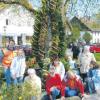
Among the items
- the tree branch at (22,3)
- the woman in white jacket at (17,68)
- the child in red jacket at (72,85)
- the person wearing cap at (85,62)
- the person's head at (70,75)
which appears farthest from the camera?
the tree branch at (22,3)

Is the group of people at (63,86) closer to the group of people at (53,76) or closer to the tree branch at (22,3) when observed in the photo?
the group of people at (53,76)

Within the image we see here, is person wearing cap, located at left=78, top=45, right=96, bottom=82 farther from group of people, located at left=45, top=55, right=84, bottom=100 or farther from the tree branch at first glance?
the tree branch

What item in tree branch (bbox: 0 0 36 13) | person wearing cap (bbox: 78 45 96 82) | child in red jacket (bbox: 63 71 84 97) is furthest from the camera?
tree branch (bbox: 0 0 36 13)

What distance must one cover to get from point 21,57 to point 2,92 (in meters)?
5.51

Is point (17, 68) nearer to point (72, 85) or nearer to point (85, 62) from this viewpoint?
point (85, 62)

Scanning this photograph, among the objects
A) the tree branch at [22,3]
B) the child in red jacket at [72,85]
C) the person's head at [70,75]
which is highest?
the tree branch at [22,3]

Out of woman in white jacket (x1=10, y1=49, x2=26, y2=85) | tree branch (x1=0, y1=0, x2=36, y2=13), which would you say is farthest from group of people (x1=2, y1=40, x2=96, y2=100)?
tree branch (x1=0, y1=0, x2=36, y2=13)

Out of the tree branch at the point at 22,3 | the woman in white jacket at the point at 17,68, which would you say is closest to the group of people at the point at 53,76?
the woman in white jacket at the point at 17,68

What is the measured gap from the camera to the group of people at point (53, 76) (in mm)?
13562

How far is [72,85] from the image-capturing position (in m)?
13.9

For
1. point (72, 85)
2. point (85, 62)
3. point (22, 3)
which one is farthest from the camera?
point (22, 3)

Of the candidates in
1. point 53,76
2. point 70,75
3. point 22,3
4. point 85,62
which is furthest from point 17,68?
point 22,3

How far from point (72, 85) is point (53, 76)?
0.63 meters

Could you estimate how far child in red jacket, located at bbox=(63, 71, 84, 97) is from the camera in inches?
537
